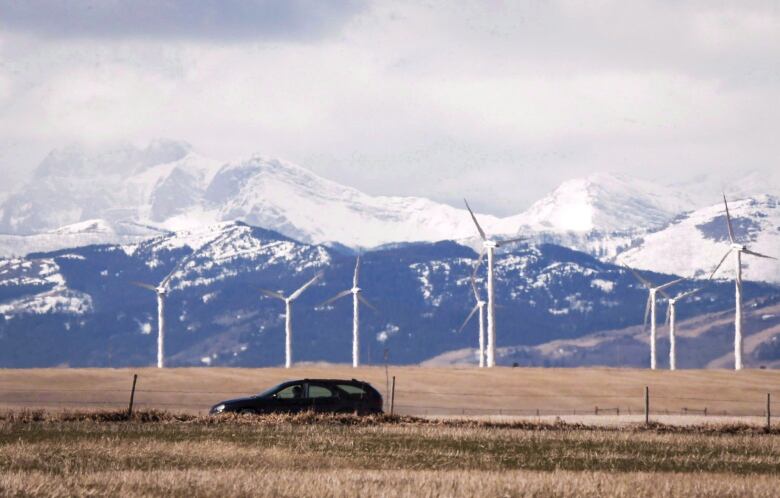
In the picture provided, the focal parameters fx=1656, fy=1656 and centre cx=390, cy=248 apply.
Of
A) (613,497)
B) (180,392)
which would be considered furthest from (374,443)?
(180,392)

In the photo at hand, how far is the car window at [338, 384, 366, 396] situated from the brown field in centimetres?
2966

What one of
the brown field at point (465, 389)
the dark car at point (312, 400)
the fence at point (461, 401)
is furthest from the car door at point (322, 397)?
the brown field at point (465, 389)

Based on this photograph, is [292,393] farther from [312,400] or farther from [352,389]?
[352,389]

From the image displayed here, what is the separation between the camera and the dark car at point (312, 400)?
221 feet

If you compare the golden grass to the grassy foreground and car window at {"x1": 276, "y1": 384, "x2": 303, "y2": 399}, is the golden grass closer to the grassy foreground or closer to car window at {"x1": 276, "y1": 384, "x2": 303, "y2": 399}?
the grassy foreground

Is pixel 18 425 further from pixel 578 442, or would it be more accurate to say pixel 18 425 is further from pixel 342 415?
pixel 578 442

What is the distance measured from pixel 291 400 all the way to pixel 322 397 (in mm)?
1327

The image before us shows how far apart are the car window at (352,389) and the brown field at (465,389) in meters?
29.7

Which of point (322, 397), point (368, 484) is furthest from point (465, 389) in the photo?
point (368, 484)

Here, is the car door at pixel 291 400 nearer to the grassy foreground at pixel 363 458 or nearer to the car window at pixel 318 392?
the car window at pixel 318 392

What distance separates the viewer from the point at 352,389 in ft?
226

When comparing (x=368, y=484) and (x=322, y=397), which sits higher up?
(x=322, y=397)

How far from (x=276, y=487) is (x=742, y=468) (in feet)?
51.2

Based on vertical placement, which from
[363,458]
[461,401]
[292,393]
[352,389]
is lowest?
[363,458]
